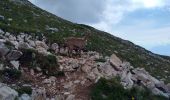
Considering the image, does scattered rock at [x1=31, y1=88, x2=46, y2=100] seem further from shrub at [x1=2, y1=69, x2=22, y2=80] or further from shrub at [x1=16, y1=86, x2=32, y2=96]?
shrub at [x1=2, y1=69, x2=22, y2=80]

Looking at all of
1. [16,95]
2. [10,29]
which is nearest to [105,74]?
[16,95]

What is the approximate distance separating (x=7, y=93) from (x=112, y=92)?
5042mm

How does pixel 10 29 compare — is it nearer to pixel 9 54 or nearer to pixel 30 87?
pixel 9 54

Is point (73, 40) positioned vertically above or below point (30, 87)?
above

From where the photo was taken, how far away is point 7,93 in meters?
21.3

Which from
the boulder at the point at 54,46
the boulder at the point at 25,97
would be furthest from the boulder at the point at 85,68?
the boulder at the point at 54,46

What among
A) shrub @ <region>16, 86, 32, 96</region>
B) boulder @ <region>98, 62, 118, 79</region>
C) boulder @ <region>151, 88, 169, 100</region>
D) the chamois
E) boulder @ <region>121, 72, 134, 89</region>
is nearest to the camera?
shrub @ <region>16, 86, 32, 96</region>

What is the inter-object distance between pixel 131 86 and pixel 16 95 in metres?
6.08

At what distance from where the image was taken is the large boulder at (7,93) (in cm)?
2096

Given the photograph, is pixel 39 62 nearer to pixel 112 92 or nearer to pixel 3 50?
pixel 3 50

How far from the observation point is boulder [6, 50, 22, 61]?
24.7 meters

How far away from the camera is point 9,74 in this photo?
77.4 ft

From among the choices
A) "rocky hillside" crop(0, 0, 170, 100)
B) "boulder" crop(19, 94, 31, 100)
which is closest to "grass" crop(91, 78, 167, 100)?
"rocky hillside" crop(0, 0, 170, 100)

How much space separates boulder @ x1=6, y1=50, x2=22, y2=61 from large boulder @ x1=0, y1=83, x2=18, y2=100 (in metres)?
2.97
